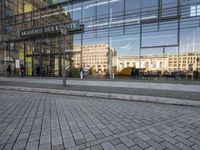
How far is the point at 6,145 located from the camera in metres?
3.47

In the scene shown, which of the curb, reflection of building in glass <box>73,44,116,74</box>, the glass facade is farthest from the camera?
reflection of building in glass <box>73,44,116,74</box>

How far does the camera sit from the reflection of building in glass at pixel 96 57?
20889mm

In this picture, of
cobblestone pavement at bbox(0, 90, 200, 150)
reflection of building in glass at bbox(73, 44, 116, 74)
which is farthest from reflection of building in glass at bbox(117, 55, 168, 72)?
cobblestone pavement at bbox(0, 90, 200, 150)

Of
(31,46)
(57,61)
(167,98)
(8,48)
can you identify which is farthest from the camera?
(8,48)

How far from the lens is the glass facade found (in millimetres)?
17406

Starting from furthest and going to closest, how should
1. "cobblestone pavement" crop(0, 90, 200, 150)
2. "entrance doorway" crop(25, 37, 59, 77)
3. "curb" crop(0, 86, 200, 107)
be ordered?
"entrance doorway" crop(25, 37, 59, 77), "curb" crop(0, 86, 200, 107), "cobblestone pavement" crop(0, 90, 200, 150)

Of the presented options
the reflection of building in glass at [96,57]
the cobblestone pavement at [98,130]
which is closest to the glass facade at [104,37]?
the reflection of building in glass at [96,57]

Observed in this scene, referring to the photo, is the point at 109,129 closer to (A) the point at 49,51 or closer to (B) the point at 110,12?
(B) the point at 110,12

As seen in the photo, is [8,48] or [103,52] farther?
[8,48]

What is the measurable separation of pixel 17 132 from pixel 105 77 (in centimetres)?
1677

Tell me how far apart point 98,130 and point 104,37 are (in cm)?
1740

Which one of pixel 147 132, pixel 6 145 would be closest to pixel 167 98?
pixel 147 132

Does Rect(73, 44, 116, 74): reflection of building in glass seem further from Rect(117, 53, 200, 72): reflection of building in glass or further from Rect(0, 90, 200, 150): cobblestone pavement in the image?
Rect(0, 90, 200, 150): cobblestone pavement

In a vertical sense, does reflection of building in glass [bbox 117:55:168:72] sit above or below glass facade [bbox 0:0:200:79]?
below
